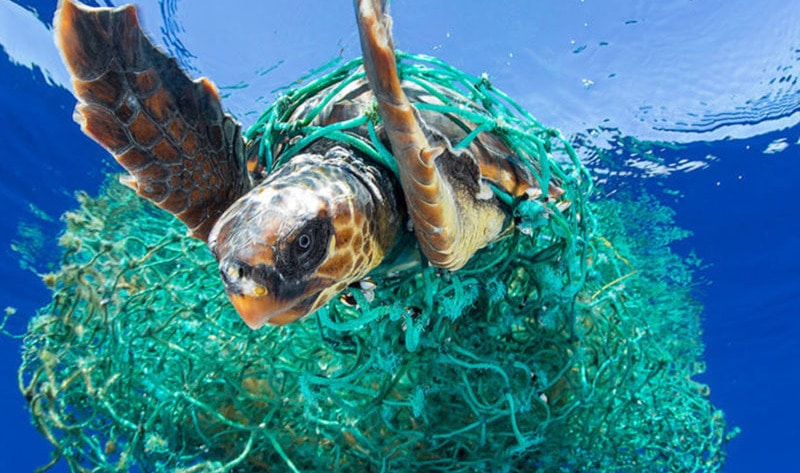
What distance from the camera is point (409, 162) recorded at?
1715 millimetres

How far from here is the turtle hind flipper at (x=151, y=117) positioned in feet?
5.50

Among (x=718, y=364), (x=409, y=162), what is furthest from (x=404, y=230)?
(x=718, y=364)

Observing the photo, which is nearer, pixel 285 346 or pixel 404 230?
pixel 404 230

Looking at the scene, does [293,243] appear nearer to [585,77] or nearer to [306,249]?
[306,249]

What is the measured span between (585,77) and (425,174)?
4401 millimetres

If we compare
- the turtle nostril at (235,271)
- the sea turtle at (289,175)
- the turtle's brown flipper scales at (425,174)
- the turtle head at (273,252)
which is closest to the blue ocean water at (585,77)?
the sea turtle at (289,175)

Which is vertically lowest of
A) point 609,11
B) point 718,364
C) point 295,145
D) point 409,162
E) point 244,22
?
point 409,162

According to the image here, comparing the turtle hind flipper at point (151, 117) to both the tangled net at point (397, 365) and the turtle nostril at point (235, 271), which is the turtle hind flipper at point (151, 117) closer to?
the tangled net at point (397, 365)

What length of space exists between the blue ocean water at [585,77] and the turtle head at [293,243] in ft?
11.4

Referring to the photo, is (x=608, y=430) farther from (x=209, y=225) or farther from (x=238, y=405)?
(x=209, y=225)

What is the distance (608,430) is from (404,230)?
5.52 feet

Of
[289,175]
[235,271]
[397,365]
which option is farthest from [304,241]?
[397,365]

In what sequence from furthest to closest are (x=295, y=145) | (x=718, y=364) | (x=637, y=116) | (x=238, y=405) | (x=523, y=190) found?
(x=718, y=364)
(x=637, y=116)
(x=238, y=405)
(x=523, y=190)
(x=295, y=145)

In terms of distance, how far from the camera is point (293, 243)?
1.54m
